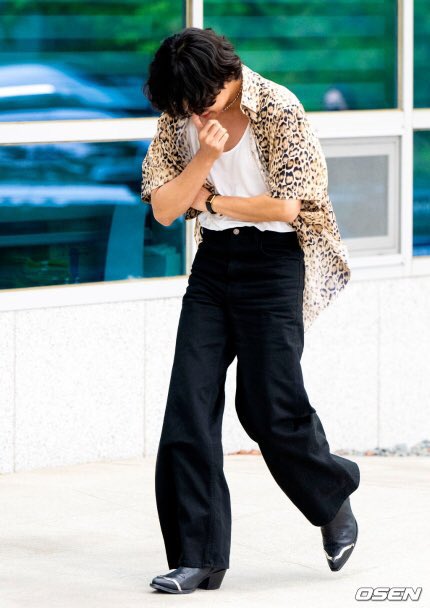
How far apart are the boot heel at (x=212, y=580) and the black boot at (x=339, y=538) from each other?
14.7 inches

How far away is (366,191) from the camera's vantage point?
7508 mm

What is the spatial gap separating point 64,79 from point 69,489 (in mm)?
1811

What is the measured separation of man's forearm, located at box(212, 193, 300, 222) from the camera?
4.37m

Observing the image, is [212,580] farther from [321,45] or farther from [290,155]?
[321,45]

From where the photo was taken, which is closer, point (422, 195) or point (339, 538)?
point (339, 538)

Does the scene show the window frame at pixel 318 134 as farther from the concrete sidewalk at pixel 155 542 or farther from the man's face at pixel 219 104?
the man's face at pixel 219 104

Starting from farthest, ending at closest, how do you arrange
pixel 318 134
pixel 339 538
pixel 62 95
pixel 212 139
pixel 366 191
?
pixel 366 191 → pixel 318 134 → pixel 62 95 → pixel 339 538 → pixel 212 139

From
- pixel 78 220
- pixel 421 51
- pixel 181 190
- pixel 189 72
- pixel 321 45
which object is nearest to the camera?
pixel 189 72

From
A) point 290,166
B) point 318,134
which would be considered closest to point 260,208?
point 290,166

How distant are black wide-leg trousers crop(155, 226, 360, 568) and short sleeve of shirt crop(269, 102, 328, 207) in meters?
0.18

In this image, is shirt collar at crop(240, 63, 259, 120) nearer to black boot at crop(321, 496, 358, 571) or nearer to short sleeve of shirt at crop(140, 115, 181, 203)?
short sleeve of shirt at crop(140, 115, 181, 203)

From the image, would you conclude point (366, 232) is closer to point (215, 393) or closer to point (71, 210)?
point (71, 210)

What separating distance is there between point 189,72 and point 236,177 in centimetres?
46

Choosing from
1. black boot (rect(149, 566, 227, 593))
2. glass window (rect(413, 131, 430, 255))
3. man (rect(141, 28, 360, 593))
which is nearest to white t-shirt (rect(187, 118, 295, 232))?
man (rect(141, 28, 360, 593))
